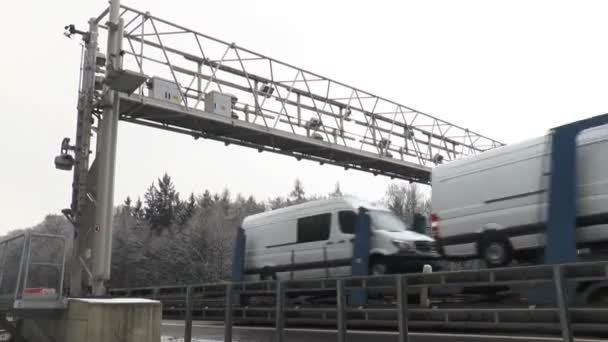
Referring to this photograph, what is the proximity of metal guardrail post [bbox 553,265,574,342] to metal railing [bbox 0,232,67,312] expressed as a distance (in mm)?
8708

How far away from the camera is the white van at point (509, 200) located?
8.72 meters

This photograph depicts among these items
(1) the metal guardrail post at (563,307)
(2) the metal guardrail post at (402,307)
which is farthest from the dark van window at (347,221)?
(1) the metal guardrail post at (563,307)

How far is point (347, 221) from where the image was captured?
14148 millimetres

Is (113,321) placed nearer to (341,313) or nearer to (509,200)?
(341,313)

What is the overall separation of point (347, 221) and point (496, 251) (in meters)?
4.44

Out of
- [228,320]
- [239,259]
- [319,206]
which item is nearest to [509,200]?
[228,320]

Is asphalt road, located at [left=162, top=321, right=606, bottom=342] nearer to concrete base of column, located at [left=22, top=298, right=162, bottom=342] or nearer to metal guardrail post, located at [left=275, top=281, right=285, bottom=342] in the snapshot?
metal guardrail post, located at [left=275, top=281, right=285, bottom=342]

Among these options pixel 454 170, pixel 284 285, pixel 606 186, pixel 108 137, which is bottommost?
pixel 284 285

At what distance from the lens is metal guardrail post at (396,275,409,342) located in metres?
7.12

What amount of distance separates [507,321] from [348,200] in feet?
26.9

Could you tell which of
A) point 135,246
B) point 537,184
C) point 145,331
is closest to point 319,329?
point 145,331

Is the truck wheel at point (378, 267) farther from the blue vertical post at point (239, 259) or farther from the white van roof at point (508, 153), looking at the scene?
the blue vertical post at point (239, 259)

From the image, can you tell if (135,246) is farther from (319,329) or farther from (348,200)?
(319,329)

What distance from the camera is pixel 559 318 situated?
595cm
